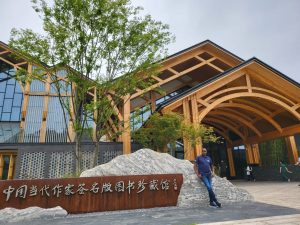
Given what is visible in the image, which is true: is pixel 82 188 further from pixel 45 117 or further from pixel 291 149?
pixel 291 149

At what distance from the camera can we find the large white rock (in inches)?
259

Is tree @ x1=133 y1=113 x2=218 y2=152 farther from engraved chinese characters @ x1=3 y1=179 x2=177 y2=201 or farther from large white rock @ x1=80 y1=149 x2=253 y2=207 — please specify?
engraved chinese characters @ x1=3 y1=179 x2=177 y2=201

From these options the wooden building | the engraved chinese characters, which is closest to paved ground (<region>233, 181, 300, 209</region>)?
the engraved chinese characters

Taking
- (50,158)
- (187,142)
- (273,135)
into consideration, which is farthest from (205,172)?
(273,135)

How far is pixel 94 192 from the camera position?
5.96 metres

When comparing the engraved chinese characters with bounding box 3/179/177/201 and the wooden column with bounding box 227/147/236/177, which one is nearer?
the engraved chinese characters with bounding box 3/179/177/201

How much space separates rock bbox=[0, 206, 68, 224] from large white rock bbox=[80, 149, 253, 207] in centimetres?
118

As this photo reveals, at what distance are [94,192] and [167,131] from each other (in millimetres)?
5847

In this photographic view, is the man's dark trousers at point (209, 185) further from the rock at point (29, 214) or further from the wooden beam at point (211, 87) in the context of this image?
the wooden beam at point (211, 87)

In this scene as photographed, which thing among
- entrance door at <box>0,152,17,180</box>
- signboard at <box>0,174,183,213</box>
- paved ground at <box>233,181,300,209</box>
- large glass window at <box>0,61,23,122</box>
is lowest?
paved ground at <box>233,181,300,209</box>

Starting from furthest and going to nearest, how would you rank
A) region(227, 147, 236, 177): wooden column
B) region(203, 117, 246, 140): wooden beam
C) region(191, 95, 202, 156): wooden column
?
region(227, 147, 236, 177): wooden column < region(203, 117, 246, 140): wooden beam < region(191, 95, 202, 156): wooden column

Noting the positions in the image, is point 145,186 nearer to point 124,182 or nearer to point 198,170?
point 124,182

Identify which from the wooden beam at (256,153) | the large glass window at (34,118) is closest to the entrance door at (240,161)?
the wooden beam at (256,153)

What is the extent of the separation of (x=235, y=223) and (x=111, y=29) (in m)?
7.03
